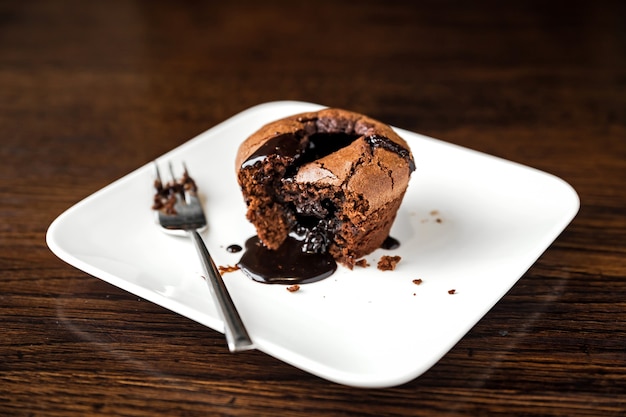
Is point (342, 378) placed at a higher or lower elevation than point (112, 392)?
higher

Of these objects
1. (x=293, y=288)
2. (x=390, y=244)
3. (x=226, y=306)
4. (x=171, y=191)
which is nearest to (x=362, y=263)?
(x=390, y=244)

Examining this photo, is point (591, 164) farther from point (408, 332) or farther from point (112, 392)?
point (112, 392)

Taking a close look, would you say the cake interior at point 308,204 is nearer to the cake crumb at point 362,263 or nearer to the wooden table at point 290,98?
the cake crumb at point 362,263

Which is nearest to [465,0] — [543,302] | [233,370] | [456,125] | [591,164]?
[456,125]

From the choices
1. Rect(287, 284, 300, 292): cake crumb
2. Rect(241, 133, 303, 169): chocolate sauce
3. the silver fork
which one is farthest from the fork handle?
Rect(241, 133, 303, 169): chocolate sauce

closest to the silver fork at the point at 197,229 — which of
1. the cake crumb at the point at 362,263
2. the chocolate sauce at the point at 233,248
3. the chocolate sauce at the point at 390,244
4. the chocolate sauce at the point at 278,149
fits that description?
the chocolate sauce at the point at 233,248

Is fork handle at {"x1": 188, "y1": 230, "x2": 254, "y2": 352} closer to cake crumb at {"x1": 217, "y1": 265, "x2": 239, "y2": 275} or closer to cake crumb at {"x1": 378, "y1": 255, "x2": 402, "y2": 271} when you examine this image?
cake crumb at {"x1": 217, "y1": 265, "x2": 239, "y2": 275}

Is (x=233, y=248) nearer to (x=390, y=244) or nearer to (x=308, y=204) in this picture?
(x=308, y=204)
